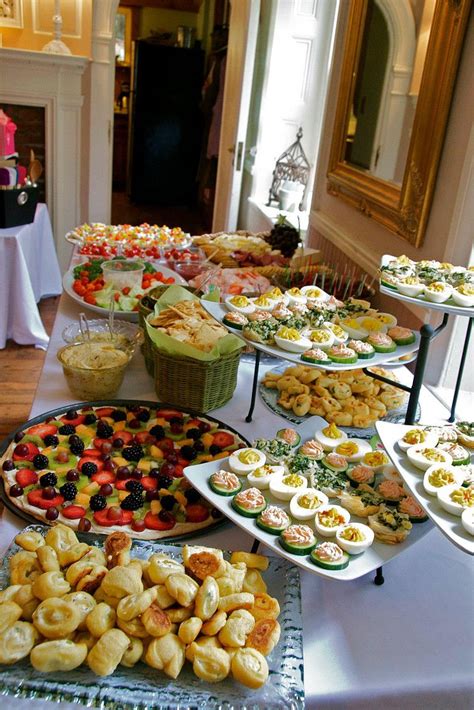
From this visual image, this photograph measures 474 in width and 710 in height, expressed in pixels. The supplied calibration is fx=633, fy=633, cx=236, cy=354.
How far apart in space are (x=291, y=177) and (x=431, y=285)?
276 cm

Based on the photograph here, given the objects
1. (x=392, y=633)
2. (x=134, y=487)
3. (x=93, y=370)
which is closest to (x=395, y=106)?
(x=93, y=370)

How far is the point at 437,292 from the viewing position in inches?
43.4

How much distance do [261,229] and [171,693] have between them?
139 inches

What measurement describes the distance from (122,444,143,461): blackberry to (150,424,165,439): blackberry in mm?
67

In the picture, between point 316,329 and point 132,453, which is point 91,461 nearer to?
point 132,453

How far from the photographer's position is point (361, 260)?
220 cm

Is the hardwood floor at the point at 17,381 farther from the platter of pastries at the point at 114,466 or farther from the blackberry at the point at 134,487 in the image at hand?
the blackberry at the point at 134,487

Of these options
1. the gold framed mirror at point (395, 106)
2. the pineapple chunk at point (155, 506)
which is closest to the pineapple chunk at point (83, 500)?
the pineapple chunk at point (155, 506)

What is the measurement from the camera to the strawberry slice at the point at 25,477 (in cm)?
106

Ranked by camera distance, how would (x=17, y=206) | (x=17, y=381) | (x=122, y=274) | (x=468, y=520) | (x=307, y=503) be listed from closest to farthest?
(x=468, y=520) → (x=307, y=503) → (x=122, y=274) → (x=17, y=381) → (x=17, y=206)

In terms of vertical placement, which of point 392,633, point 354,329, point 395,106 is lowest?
point 392,633

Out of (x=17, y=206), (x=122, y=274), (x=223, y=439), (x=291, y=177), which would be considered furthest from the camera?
(x=291, y=177)

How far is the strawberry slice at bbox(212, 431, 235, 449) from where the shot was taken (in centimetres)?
120

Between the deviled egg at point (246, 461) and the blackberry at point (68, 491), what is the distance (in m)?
0.26
